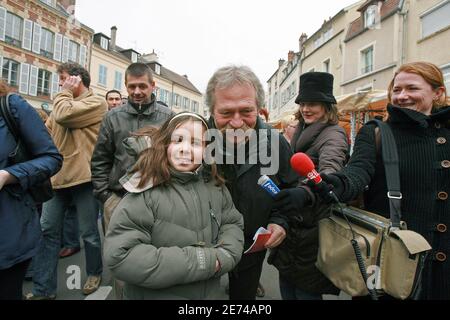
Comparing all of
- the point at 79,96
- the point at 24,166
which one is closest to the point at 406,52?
the point at 79,96

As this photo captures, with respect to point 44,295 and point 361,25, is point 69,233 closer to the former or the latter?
point 44,295

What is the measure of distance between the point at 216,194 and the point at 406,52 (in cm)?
1640

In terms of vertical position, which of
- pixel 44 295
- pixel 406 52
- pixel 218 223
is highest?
pixel 406 52

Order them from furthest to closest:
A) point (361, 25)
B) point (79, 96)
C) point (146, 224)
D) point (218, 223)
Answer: point (361, 25) < point (79, 96) < point (218, 223) < point (146, 224)

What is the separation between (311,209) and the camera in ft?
5.20

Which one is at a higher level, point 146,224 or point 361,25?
point 361,25

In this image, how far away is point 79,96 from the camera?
116 inches

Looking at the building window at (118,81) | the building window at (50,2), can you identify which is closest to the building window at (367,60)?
the building window at (118,81)

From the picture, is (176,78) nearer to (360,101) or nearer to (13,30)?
(13,30)

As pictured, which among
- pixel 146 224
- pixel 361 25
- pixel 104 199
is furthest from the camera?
pixel 361 25

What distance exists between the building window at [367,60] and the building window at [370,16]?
49.8 inches

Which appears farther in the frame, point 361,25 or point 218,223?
point 361,25

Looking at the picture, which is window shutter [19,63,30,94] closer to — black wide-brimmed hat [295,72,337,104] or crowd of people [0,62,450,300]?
crowd of people [0,62,450,300]

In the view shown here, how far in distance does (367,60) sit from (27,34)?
906 inches
